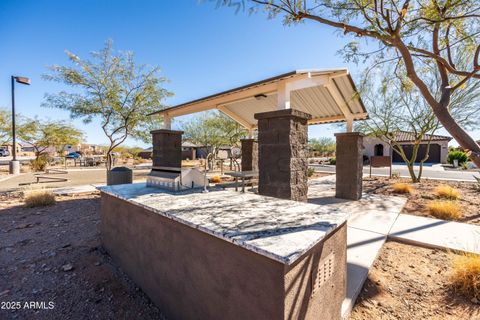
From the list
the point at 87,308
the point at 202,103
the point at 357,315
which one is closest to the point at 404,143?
the point at 202,103

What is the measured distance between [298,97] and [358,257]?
4362 millimetres

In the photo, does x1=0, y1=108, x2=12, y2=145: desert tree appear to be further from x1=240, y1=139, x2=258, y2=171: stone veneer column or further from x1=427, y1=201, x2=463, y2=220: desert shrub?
x1=427, y1=201, x2=463, y2=220: desert shrub

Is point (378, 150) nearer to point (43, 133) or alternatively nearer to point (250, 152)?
point (250, 152)

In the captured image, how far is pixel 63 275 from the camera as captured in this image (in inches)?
122

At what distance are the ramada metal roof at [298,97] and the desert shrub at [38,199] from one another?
13.5ft

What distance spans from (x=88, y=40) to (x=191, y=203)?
9.59 m

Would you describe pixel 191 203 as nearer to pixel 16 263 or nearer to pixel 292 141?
pixel 292 141

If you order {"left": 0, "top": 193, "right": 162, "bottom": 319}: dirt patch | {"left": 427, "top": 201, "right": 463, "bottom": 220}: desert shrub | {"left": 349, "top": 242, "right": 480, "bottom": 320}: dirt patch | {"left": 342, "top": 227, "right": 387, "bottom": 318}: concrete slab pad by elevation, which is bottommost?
{"left": 0, "top": 193, "right": 162, "bottom": 319}: dirt patch

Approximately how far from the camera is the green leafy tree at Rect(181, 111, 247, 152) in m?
18.7

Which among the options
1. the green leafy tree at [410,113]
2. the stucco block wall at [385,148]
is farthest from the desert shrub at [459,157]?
the green leafy tree at [410,113]

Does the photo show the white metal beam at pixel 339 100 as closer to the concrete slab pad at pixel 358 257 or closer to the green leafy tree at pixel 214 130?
the concrete slab pad at pixel 358 257

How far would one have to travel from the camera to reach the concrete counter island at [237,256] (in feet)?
4.39

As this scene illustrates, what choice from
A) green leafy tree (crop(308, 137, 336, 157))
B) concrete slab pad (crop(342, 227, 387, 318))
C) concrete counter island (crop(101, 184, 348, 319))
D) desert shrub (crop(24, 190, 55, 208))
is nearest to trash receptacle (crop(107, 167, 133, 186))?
desert shrub (crop(24, 190, 55, 208))

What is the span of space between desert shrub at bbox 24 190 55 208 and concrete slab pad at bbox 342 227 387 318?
787 cm
